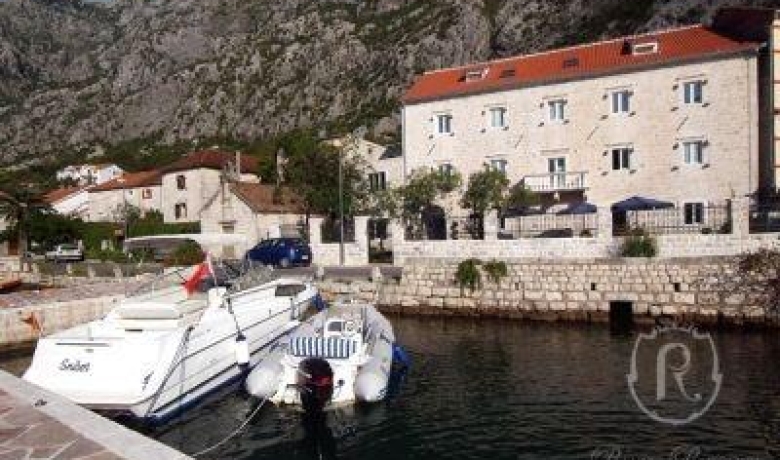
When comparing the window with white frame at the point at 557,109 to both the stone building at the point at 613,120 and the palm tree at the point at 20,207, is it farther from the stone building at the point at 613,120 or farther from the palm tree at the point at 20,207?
the palm tree at the point at 20,207

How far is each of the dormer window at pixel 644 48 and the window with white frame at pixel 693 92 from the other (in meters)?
3.40

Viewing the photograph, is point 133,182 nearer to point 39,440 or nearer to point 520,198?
point 520,198

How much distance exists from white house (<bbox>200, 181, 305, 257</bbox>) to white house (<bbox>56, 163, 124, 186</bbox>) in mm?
59121

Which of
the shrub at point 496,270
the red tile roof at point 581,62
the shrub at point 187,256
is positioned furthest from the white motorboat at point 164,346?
the red tile roof at point 581,62

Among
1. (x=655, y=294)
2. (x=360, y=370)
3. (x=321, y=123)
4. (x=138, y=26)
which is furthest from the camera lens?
Result: (x=138, y=26)

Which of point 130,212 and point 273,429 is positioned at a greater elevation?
point 130,212

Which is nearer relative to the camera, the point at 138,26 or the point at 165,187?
the point at 165,187

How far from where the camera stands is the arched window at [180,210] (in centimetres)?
7194

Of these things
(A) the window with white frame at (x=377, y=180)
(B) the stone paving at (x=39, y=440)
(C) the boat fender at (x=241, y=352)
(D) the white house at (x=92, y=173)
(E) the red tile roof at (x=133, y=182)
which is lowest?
(C) the boat fender at (x=241, y=352)

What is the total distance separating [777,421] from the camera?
54.2ft

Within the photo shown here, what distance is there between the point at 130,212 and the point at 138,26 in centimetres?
11874

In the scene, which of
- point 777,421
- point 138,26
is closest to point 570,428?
point 777,421

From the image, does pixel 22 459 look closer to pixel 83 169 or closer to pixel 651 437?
pixel 651 437

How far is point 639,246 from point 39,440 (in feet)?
90.8
